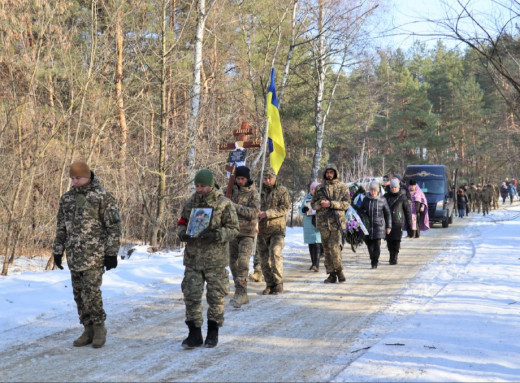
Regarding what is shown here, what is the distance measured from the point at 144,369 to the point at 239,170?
3592mm

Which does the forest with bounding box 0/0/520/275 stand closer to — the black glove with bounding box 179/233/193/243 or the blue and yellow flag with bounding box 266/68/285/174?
the blue and yellow flag with bounding box 266/68/285/174

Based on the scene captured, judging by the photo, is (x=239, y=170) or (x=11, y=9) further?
(x=11, y=9)

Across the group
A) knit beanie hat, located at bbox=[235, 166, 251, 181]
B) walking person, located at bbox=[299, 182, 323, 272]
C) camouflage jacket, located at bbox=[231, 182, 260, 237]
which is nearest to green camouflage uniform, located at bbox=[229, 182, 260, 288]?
camouflage jacket, located at bbox=[231, 182, 260, 237]

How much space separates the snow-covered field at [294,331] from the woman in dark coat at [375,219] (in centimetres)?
129

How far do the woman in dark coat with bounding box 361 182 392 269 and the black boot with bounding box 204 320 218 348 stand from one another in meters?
6.85

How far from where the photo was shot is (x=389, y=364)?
4.92 meters

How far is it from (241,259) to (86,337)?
2663 millimetres

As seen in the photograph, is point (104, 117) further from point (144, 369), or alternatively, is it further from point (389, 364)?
point (389, 364)

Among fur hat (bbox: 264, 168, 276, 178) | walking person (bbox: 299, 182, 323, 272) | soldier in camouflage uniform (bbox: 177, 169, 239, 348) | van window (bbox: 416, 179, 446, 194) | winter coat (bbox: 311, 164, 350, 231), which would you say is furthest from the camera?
van window (bbox: 416, 179, 446, 194)

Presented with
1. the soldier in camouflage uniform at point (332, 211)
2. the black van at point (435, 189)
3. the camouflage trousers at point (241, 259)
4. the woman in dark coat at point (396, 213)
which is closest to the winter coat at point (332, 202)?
the soldier in camouflage uniform at point (332, 211)

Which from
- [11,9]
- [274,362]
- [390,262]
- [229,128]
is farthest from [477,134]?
[274,362]

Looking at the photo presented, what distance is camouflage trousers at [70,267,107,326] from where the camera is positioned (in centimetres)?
555

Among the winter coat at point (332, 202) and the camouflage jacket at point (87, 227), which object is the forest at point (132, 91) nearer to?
the winter coat at point (332, 202)

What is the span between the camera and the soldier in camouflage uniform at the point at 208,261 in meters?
5.56
